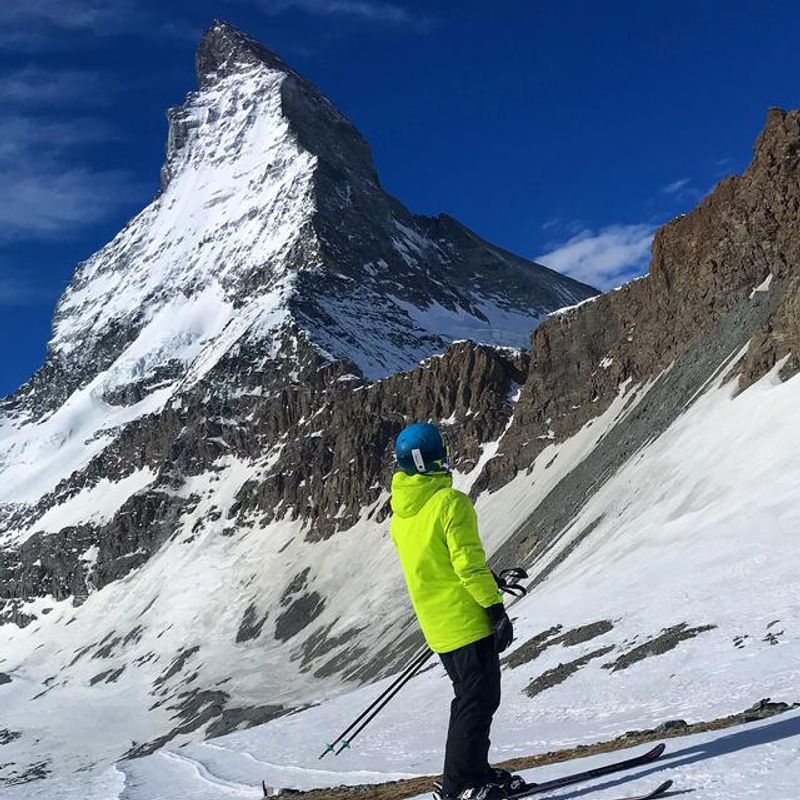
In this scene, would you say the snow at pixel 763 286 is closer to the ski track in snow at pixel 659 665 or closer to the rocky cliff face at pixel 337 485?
the rocky cliff face at pixel 337 485

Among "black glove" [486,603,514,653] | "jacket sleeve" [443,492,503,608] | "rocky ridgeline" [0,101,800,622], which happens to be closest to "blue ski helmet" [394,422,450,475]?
"jacket sleeve" [443,492,503,608]

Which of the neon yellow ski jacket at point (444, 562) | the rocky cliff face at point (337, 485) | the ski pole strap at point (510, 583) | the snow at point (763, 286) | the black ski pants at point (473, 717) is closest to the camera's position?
the neon yellow ski jacket at point (444, 562)

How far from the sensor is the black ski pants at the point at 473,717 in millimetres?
8195

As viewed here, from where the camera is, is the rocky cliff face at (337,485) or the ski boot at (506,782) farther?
the rocky cliff face at (337,485)

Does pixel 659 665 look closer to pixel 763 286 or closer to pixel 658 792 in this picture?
pixel 658 792

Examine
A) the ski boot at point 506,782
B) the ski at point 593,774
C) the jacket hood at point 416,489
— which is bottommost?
the ski at point 593,774

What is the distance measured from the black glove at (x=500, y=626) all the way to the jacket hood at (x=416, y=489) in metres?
1.08

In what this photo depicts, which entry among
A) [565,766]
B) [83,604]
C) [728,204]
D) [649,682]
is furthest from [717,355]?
[83,604]

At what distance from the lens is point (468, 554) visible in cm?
805

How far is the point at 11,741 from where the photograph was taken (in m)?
114

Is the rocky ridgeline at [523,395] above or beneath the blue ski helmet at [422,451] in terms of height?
above

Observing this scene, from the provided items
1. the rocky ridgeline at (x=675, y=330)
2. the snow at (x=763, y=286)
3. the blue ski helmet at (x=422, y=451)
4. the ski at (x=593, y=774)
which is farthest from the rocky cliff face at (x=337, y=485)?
the blue ski helmet at (x=422, y=451)

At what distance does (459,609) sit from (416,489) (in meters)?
1.10

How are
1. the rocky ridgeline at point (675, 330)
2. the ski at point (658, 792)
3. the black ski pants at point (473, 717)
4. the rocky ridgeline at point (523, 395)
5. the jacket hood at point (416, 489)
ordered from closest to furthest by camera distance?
the ski at point (658, 792), the black ski pants at point (473, 717), the jacket hood at point (416, 489), the rocky ridgeline at point (675, 330), the rocky ridgeline at point (523, 395)
